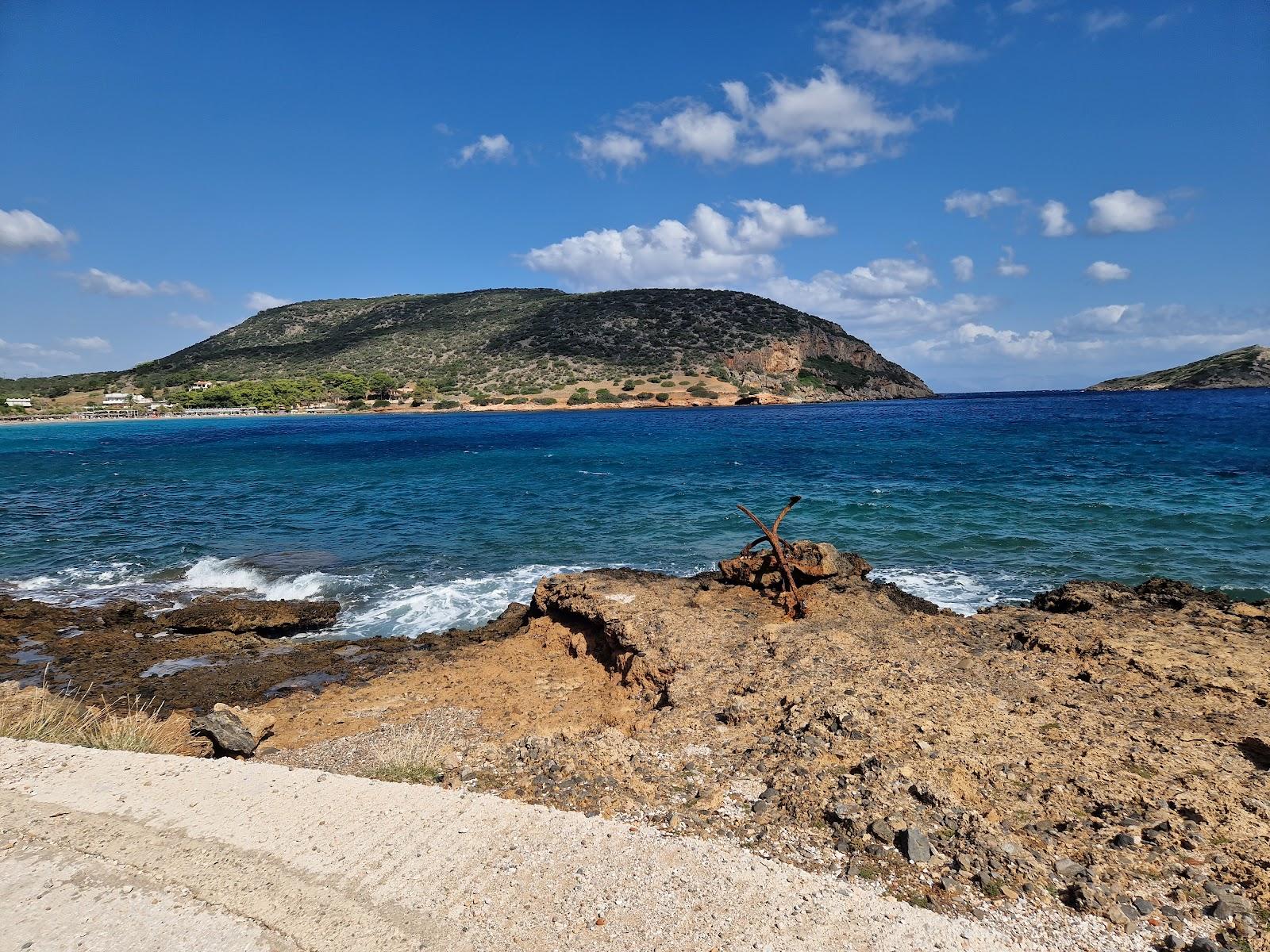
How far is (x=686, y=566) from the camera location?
14.2 metres

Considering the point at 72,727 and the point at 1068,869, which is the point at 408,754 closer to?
the point at 72,727

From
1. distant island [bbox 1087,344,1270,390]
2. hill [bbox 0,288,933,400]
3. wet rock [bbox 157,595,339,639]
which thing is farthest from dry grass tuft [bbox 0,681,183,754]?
distant island [bbox 1087,344,1270,390]

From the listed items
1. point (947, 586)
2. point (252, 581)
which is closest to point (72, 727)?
point (252, 581)

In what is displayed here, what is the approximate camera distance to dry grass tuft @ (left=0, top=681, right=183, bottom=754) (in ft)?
19.0

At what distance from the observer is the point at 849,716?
5.72 m

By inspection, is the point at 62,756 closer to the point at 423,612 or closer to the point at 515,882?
the point at 515,882

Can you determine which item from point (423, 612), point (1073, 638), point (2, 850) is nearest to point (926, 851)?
point (1073, 638)

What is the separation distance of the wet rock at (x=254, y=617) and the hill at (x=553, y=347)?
7596 cm

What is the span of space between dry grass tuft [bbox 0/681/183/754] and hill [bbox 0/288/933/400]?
266ft

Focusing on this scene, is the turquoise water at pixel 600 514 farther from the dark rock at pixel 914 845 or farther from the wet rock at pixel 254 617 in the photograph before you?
the dark rock at pixel 914 845

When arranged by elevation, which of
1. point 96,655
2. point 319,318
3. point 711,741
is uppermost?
point 319,318

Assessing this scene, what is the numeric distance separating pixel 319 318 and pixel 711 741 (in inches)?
5773

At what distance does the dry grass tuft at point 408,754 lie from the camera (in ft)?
17.9

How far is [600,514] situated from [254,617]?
1045 centimetres
